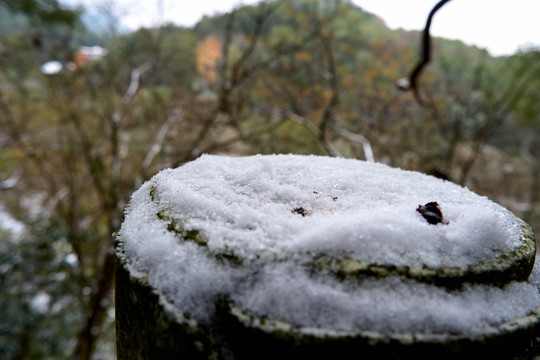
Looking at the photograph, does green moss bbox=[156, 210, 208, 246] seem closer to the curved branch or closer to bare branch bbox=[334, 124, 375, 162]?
bare branch bbox=[334, 124, 375, 162]

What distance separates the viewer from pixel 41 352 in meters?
3.02

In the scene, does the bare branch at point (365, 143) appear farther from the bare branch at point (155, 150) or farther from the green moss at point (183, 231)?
the bare branch at point (155, 150)

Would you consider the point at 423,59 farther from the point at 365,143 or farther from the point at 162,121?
the point at 162,121

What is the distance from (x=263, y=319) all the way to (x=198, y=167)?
34 cm

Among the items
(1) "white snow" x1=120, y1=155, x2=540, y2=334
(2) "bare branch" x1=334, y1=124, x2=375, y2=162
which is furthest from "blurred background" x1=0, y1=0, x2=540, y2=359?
(1) "white snow" x1=120, y1=155, x2=540, y2=334

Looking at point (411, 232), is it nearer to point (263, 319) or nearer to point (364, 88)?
point (263, 319)

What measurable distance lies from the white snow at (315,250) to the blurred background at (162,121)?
834mm

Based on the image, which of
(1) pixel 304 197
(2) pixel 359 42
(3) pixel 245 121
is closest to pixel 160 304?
(1) pixel 304 197

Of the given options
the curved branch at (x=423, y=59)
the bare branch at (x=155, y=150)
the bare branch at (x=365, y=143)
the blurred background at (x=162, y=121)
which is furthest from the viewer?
the blurred background at (x=162, y=121)

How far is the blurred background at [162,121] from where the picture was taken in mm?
2734

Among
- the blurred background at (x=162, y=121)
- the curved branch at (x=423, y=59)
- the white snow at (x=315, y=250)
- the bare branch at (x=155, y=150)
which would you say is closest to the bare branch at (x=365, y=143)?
the blurred background at (x=162, y=121)

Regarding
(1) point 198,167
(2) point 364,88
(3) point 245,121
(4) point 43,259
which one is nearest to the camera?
(1) point 198,167

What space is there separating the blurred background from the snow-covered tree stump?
0.87 m

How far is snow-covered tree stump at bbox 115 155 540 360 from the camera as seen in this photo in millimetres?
292
